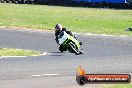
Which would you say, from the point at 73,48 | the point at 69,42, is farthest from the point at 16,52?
the point at 73,48

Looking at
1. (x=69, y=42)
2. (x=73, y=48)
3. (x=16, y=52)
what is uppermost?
(x=69, y=42)

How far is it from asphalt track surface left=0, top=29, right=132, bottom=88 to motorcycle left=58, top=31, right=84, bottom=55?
311mm

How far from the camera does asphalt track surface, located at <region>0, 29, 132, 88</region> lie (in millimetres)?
15333

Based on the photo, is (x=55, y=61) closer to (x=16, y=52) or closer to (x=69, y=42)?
(x=69, y=42)

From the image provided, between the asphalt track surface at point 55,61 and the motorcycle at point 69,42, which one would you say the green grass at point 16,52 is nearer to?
the asphalt track surface at point 55,61

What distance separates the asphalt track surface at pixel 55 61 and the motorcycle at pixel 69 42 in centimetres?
31

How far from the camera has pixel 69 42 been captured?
2222 centimetres

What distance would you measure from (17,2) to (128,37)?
4057 cm

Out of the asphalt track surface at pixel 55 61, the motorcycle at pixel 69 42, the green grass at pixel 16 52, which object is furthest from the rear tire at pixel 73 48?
the green grass at pixel 16 52

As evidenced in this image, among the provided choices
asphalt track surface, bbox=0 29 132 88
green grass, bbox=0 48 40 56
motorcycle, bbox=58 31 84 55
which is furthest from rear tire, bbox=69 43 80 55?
green grass, bbox=0 48 40 56

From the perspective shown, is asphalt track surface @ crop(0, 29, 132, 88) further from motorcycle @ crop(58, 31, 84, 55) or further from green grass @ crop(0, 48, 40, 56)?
green grass @ crop(0, 48, 40, 56)

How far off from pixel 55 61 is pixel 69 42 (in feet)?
8.57

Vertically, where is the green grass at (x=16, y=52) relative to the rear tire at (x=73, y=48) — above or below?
below

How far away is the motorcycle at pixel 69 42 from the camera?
21.9m
